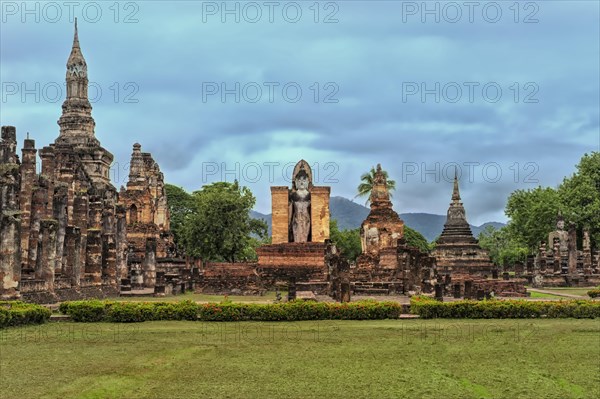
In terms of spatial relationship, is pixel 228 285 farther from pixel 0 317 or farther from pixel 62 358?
pixel 62 358

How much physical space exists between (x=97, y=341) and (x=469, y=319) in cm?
1166

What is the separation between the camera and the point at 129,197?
53438 millimetres

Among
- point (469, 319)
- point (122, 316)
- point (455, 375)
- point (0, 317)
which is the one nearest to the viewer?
point (455, 375)

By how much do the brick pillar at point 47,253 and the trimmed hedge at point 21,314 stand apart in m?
6.15

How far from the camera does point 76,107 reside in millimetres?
51438

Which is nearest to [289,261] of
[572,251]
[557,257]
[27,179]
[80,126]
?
[27,179]

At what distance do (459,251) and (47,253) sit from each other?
36024mm

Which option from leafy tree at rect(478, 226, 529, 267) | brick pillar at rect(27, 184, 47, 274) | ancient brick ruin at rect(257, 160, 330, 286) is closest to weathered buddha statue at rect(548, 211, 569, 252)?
ancient brick ruin at rect(257, 160, 330, 286)

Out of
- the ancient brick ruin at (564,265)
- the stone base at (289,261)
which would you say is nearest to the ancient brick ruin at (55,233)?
the stone base at (289,261)

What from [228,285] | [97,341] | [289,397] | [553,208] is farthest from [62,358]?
[553,208]

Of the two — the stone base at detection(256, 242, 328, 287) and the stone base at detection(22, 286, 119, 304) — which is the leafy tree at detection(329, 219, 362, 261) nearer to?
the stone base at detection(256, 242, 328, 287)

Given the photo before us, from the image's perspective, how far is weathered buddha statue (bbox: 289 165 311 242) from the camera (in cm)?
4359

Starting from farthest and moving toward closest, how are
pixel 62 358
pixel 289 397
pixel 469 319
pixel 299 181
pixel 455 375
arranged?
pixel 299 181, pixel 469 319, pixel 62 358, pixel 455 375, pixel 289 397

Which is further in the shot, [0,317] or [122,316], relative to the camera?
[122,316]
